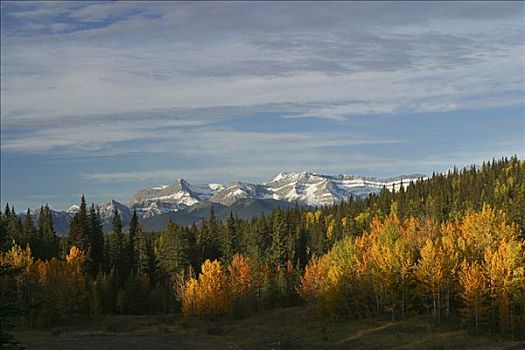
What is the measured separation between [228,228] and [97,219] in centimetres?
3399

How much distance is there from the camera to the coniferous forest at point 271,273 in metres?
84.6

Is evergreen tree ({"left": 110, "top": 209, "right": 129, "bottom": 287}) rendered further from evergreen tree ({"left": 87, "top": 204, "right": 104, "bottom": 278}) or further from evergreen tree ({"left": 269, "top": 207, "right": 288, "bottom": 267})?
evergreen tree ({"left": 269, "top": 207, "right": 288, "bottom": 267})

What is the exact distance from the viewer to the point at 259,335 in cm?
9188

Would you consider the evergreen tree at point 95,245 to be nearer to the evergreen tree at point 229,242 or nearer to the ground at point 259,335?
the ground at point 259,335

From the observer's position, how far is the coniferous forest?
84625 millimetres

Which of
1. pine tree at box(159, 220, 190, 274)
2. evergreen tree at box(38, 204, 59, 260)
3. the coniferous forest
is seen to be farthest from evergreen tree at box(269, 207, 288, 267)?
evergreen tree at box(38, 204, 59, 260)

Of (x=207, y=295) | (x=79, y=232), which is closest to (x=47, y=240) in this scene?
(x=79, y=232)

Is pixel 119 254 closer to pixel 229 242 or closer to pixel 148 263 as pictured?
pixel 148 263

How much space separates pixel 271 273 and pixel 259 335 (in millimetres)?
45858

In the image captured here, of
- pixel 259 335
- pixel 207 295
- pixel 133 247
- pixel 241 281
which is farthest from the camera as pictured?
pixel 133 247

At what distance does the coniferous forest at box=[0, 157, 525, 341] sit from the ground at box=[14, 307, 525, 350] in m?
4.12

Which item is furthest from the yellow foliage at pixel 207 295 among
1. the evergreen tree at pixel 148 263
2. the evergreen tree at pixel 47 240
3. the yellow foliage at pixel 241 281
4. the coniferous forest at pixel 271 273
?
the evergreen tree at pixel 47 240

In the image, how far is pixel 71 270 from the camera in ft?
367

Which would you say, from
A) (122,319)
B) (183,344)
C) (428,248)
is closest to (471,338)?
(428,248)
